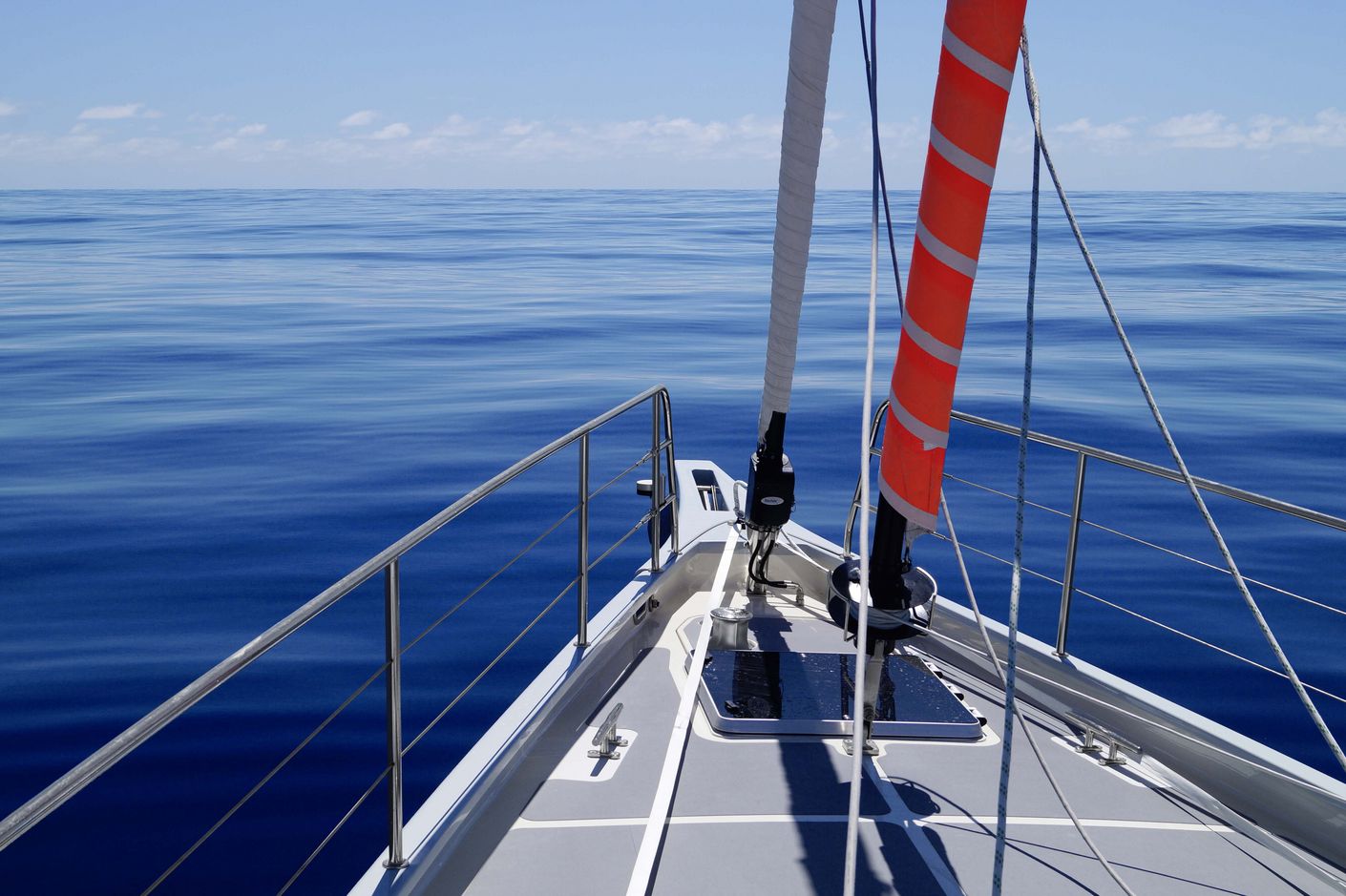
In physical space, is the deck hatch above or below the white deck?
above

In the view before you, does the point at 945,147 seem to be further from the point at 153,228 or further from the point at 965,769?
the point at 153,228

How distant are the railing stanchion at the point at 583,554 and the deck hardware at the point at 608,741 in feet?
1.10

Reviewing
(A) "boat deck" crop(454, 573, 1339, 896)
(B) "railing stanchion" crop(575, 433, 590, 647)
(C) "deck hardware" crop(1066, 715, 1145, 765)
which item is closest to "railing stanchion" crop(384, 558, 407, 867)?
(A) "boat deck" crop(454, 573, 1339, 896)

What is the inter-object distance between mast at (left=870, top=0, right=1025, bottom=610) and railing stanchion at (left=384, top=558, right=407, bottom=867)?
A: 2.68 ft

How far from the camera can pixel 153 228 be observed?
38344 millimetres

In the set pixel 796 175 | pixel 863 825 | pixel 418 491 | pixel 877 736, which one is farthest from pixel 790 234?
pixel 418 491

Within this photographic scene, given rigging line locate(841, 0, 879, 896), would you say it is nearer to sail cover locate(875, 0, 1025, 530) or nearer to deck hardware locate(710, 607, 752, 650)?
sail cover locate(875, 0, 1025, 530)

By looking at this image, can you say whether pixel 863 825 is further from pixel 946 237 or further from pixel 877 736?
pixel 946 237

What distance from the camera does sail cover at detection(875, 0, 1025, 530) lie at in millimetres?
1502

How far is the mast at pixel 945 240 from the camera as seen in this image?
4.93ft

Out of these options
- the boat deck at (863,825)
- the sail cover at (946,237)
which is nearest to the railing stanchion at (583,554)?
the boat deck at (863,825)

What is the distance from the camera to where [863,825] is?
7.07 feet

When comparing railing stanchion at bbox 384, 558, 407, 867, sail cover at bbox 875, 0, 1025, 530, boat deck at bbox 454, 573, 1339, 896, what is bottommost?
boat deck at bbox 454, 573, 1339, 896

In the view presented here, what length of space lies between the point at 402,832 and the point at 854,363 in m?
12.3
